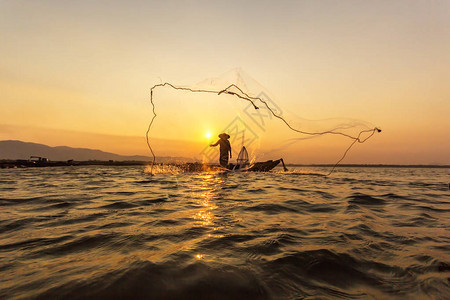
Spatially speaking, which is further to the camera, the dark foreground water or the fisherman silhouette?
the fisherman silhouette

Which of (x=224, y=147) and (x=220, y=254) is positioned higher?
(x=224, y=147)

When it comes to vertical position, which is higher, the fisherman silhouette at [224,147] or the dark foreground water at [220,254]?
the fisherman silhouette at [224,147]

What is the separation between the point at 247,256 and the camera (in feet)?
10.4

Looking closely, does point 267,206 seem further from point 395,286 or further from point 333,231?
point 395,286

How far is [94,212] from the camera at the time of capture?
5789 millimetres

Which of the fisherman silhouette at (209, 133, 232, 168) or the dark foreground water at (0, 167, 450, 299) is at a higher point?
the fisherman silhouette at (209, 133, 232, 168)

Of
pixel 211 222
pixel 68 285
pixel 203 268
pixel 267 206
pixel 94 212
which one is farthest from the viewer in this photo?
pixel 267 206

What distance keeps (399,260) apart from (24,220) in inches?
278

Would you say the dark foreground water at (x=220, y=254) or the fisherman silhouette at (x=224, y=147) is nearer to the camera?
the dark foreground water at (x=220, y=254)

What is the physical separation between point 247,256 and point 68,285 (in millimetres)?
2100

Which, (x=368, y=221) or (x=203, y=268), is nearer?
(x=203, y=268)

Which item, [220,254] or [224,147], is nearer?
[220,254]

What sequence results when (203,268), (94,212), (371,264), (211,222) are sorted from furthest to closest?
(94,212), (211,222), (371,264), (203,268)

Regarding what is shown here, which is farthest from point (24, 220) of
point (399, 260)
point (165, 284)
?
point (399, 260)
